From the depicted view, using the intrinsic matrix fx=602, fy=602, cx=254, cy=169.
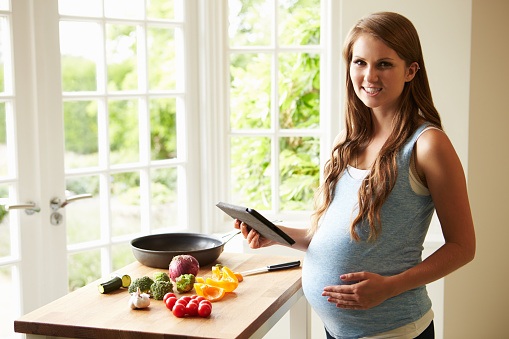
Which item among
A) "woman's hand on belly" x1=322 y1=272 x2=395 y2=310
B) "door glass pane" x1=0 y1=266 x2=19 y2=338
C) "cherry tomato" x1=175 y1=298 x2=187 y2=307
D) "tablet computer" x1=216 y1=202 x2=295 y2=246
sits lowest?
"door glass pane" x1=0 y1=266 x2=19 y2=338

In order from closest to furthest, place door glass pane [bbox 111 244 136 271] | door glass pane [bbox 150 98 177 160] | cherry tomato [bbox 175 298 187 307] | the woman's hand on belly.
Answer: the woman's hand on belly → cherry tomato [bbox 175 298 187 307] → door glass pane [bbox 150 98 177 160] → door glass pane [bbox 111 244 136 271]

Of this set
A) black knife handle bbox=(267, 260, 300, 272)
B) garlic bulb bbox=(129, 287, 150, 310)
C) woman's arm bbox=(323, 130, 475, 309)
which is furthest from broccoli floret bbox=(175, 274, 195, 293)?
woman's arm bbox=(323, 130, 475, 309)

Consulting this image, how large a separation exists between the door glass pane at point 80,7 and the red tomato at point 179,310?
172 centimetres

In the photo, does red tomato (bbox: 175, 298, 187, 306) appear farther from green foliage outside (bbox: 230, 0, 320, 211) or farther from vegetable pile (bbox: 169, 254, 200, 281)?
green foliage outside (bbox: 230, 0, 320, 211)

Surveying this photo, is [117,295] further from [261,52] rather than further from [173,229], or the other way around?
[261,52]

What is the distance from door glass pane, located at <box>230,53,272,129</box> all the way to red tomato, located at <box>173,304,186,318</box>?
199 centimetres

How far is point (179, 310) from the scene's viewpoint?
1648 mm

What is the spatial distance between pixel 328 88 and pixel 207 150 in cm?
74

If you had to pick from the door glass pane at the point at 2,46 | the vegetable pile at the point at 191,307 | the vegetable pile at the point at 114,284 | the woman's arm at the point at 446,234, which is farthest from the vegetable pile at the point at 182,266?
the door glass pane at the point at 2,46

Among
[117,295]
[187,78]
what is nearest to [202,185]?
[187,78]

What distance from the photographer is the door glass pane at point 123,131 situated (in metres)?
6.08

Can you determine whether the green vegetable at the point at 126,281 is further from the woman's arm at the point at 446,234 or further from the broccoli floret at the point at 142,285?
the woman's arm at the point at 446,234

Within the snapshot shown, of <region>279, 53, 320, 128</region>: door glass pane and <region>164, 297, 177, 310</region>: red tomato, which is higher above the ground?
<region>279, 53, 320, 128</region>: door glass pane

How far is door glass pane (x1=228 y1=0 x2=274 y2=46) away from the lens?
3389 mm
